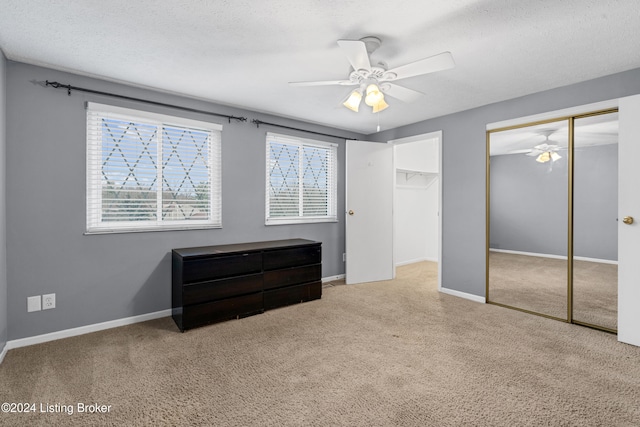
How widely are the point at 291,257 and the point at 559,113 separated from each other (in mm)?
3191

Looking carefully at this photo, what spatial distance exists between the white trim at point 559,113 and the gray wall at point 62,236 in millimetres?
3501

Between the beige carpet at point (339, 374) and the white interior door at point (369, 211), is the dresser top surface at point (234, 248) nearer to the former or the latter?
the beige carpet at point (339, 374)

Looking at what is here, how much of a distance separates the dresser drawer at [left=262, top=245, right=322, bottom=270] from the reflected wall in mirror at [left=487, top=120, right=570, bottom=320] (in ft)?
6.87

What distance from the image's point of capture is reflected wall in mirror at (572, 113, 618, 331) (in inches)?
115

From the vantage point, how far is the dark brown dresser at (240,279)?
9.81 feet

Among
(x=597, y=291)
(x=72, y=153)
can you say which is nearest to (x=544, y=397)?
(x=597, y=291)

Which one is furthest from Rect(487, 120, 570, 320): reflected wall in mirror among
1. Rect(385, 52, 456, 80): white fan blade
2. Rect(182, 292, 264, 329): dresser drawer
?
Rect(182, 292, 264, 329): dresser drawer

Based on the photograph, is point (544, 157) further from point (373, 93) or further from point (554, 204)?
point (373, 93)

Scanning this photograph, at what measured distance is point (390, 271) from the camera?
4883 mm

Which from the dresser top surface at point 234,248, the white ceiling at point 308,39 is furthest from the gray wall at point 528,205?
the dresser top surface at point 234,248

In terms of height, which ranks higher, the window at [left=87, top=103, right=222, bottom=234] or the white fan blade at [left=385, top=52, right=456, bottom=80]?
the white fan blade at [left=385, top=52, right=456, bottom=80]

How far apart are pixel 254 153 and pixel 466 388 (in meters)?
3.20

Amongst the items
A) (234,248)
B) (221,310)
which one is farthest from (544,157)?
(221,310)

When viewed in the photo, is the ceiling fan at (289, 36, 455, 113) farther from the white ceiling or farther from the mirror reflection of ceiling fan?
the mirror reflection of ceiling fan
